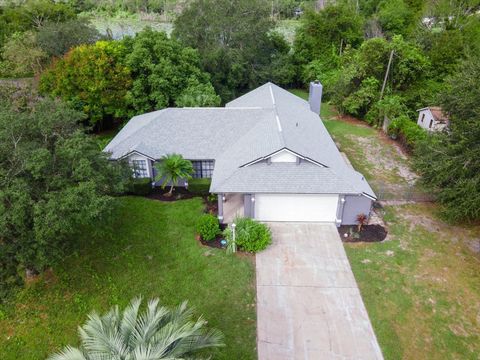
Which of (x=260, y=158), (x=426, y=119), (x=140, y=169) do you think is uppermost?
(x=260, y=158)

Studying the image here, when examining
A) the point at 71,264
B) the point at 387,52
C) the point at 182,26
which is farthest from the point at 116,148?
the point at 387,52

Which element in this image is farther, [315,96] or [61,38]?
[61,38]

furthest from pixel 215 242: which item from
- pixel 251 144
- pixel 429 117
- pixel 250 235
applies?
pixel 429 117

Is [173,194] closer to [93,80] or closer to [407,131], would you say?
[93,80]

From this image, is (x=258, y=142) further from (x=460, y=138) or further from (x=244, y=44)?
(x=244, y=44)

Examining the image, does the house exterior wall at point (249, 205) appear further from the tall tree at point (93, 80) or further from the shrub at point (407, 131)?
the tall tree at point (93, 80)

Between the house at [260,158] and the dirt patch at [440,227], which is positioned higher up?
the house at [260,158]

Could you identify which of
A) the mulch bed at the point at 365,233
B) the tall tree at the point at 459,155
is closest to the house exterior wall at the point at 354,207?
the mulch bed at the point at 365,233
